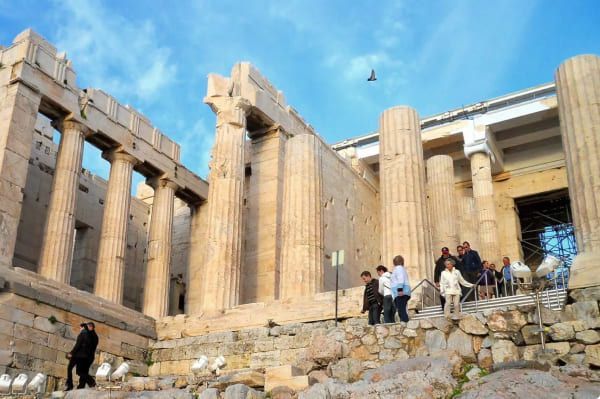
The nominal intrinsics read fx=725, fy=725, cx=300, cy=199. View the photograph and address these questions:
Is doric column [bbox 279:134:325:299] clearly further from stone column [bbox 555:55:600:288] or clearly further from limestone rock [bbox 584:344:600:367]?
limestone rock [bbox 584:344:600:367]

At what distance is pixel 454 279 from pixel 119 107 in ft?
57.6

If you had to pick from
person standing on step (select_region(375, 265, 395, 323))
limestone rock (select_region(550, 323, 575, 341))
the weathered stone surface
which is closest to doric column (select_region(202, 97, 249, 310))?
person standing on step (select_region(375, 265, 395, 323))

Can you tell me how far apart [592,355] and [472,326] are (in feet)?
6.42

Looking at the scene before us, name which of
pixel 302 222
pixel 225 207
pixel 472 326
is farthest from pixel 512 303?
pixel 225 207

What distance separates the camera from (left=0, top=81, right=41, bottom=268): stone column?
20953mm

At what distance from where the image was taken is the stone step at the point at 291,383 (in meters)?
12.1

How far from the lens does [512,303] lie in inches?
595

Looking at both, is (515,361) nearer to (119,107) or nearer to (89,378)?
(89,378)

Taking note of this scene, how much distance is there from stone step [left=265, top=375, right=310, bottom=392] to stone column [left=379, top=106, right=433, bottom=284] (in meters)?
7.51

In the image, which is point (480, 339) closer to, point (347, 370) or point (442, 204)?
point (347, 370)

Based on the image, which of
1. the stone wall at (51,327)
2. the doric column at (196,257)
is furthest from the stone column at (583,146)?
the doric column at (196,257)

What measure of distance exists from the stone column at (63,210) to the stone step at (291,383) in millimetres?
12137

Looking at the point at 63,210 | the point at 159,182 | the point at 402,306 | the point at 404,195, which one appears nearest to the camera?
the point at 402,306

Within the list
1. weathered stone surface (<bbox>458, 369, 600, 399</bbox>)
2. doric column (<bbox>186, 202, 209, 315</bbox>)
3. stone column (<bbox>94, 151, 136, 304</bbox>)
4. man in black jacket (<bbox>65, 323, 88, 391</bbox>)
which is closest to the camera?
weathered stone surface (<bbox>458, 369, 600, 399</bbox>)
